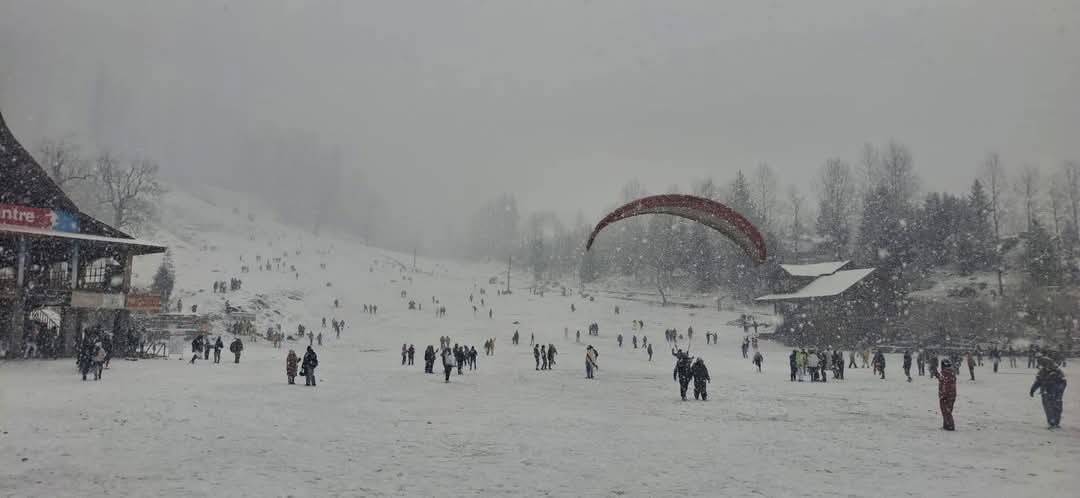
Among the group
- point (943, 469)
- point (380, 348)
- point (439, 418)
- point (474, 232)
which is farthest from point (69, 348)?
point (474, 232)

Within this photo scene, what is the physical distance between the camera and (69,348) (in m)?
27.9

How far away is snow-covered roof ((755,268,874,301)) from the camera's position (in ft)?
165

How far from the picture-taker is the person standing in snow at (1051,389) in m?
Answer: 12.4

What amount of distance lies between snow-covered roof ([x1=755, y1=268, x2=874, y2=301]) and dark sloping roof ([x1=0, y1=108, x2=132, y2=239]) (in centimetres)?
4877

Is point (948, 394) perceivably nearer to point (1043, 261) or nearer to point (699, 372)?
point (699, 372)

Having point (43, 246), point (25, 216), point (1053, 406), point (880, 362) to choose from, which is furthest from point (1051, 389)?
point (43, 246)

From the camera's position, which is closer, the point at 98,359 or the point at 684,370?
the point at 684,370

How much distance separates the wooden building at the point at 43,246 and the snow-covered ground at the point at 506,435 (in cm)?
396

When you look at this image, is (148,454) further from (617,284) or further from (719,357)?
(617,284)

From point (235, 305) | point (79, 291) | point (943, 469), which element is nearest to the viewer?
point (943, 469)

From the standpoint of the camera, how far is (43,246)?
3081 centimetres

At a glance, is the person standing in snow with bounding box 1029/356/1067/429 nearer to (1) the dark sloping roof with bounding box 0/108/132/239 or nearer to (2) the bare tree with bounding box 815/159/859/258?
(1) the dark sloping roof with bounding box 0/108/132/239

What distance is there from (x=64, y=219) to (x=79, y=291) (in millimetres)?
3304

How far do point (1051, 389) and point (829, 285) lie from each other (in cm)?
4252
